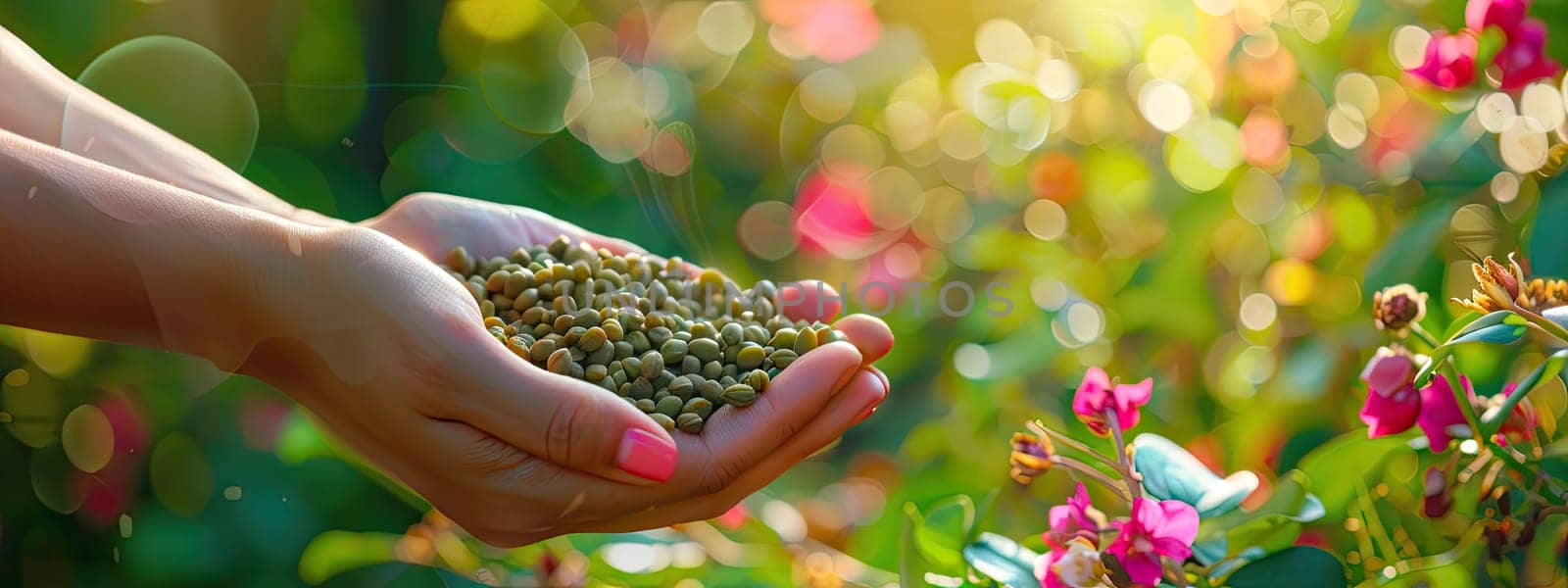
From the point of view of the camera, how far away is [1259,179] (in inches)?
36.1

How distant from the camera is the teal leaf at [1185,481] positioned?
52cm

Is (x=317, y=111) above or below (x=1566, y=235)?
below

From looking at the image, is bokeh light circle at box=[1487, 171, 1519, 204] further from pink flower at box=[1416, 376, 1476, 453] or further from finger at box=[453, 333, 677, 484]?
finger at box=[453, 333, 677, 484]

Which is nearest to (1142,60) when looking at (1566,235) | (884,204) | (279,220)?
(884,204)

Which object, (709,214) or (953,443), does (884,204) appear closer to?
(709,214)

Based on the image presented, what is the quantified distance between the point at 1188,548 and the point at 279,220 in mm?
496

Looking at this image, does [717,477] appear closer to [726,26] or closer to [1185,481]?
[1185,481]

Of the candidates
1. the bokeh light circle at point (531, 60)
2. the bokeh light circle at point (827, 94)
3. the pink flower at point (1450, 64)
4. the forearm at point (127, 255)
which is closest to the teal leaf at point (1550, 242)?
the pink flower at point (1450, 64)

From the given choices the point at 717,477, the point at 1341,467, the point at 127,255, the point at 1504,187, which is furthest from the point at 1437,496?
the point at 127,255

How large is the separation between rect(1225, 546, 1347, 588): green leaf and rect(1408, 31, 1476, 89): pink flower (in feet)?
1.04

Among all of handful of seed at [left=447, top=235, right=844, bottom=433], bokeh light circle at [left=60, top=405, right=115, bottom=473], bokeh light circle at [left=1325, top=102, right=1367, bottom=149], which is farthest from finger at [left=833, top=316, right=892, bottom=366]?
bokeh light circle at [left=60, top=405, right=115, bottom=473]

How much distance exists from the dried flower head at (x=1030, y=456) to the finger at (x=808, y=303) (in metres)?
0.32

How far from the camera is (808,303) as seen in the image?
864mm

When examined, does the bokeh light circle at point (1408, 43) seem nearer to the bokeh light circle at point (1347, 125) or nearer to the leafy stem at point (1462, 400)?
the bokeh light circle at point (1347, 125)
